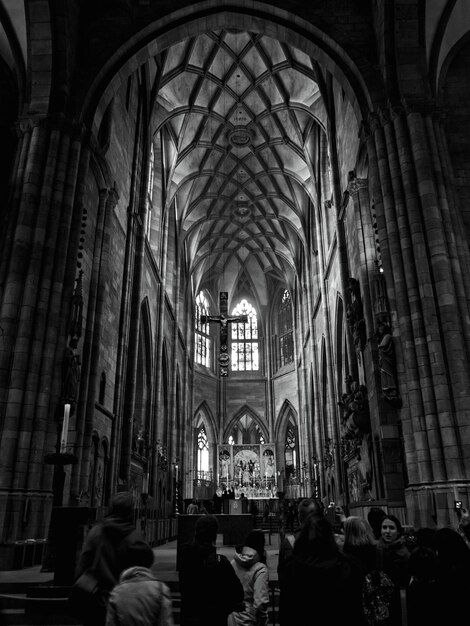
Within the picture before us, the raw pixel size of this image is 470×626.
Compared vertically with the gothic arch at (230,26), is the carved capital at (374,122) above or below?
below

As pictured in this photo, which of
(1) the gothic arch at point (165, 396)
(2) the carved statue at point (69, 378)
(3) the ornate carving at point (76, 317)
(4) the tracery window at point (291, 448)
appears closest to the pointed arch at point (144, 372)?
(1) the gothic arch at point (165, 396)

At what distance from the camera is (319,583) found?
2.63 metres

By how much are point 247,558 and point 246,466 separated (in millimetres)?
34037

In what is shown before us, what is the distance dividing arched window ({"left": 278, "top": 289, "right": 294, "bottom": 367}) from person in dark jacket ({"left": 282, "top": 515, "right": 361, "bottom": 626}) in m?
37.3

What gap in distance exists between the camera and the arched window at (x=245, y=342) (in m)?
42.6

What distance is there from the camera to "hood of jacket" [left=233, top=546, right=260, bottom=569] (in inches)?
151

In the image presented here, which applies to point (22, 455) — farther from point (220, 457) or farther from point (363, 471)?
point (220, 457)

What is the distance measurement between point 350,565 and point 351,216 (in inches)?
597

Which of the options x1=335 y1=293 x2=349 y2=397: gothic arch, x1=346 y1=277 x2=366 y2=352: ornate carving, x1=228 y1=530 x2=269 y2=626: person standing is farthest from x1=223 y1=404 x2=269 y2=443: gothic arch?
x1=228 y1=530 x2=269 y2=626: person standing

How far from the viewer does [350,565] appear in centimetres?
280

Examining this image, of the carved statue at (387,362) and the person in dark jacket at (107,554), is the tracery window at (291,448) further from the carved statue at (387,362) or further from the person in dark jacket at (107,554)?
the person in dark jacket at (107,554)

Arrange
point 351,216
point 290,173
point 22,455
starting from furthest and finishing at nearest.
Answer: point 290,173 → point 351,216 → point 22,455

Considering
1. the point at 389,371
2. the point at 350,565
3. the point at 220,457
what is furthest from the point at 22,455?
the point at 220,457

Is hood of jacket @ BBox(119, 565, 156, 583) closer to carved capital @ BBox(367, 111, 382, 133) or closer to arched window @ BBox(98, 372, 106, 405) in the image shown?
carved capital @ BBox(367, 111, 382, 133)
